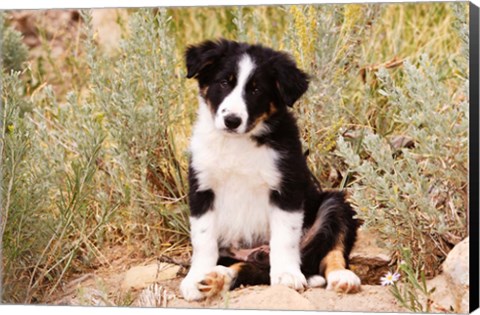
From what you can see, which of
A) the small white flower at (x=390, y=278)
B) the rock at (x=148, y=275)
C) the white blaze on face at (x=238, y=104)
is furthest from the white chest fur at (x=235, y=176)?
the small white flower at (x=390, y=278)

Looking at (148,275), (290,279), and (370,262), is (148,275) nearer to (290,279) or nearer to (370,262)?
(290,279)

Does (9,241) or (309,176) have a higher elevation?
(309,176)

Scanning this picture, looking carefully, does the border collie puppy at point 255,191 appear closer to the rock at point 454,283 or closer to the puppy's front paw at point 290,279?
the puppy's front paw at point 290,279

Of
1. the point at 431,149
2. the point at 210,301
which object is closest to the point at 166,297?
the point at 210,301

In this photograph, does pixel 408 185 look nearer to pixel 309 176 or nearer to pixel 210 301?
pixel 309 176

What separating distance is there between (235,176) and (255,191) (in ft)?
0.42

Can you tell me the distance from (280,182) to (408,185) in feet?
2.08

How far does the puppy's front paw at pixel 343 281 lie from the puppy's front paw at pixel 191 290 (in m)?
0.65

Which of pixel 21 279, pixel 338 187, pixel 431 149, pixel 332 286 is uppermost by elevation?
pixel 431 149

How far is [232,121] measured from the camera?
14.9 feet

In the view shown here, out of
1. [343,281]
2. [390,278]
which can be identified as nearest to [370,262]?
[390,278]

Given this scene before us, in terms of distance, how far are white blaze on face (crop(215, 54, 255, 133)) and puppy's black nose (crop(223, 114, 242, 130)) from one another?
0.01 m

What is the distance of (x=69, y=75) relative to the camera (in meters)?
6.71

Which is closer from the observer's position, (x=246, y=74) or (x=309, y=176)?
(x=246, y=74)
